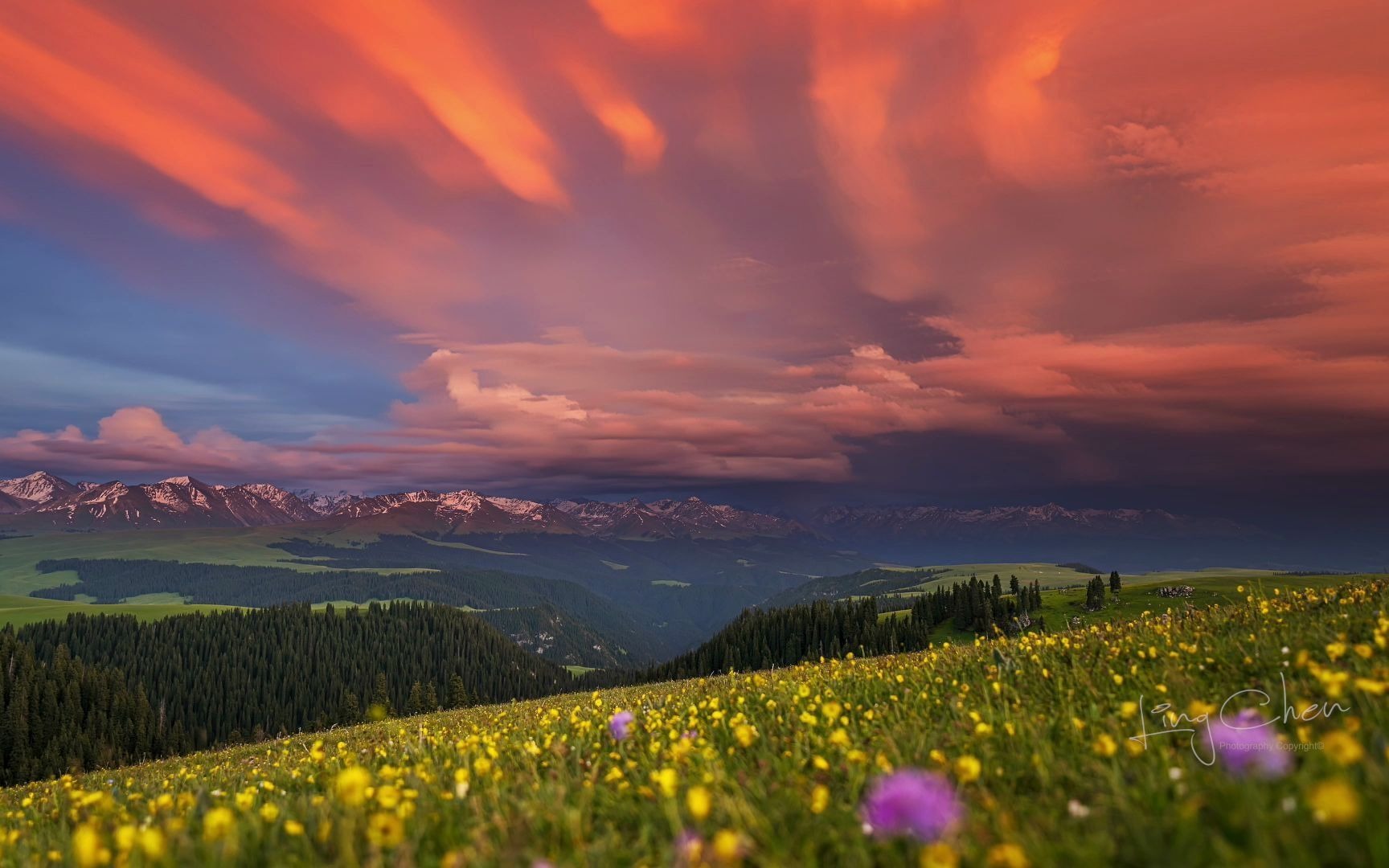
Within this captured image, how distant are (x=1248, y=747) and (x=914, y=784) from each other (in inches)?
92.9

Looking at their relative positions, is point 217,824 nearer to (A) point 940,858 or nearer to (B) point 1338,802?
(A) point 940,858

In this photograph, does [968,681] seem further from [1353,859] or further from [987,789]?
[1353,859]

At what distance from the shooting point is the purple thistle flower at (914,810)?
2.84 meters

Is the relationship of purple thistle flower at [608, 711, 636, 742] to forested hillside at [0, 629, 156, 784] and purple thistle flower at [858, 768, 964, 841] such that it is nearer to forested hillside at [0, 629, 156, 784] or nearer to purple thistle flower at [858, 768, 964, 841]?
purple thistle flower at [858, 768, 964, 841]

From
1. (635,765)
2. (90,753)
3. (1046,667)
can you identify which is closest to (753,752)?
(635,765)

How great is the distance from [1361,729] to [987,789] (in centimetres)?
220

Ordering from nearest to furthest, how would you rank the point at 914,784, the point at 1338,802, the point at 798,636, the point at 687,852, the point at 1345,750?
the point at 1338,802 → the point at 1345,750 → the point at 687,852 → the point at 914,784 → the point at 798,636

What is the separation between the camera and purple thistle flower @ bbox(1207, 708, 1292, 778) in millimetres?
3016

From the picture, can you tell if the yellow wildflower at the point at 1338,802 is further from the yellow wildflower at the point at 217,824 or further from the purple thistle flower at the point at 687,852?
the yellow wildflower at the point at 217,824

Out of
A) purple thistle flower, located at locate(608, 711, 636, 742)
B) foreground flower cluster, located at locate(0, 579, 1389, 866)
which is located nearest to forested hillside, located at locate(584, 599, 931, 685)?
foreground flower cluster, located at locate(0, 579, 1389, 866)

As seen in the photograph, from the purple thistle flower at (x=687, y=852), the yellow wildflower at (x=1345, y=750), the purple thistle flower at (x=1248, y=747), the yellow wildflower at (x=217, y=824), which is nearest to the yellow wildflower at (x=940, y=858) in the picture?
the purple thistle flower at (x=687, y=852)

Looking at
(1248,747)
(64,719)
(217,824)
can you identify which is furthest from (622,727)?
(64,719)

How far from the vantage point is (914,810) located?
115 inches

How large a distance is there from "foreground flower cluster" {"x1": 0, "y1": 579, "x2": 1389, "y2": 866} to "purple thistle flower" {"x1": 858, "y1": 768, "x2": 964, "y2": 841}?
0.5 inches
